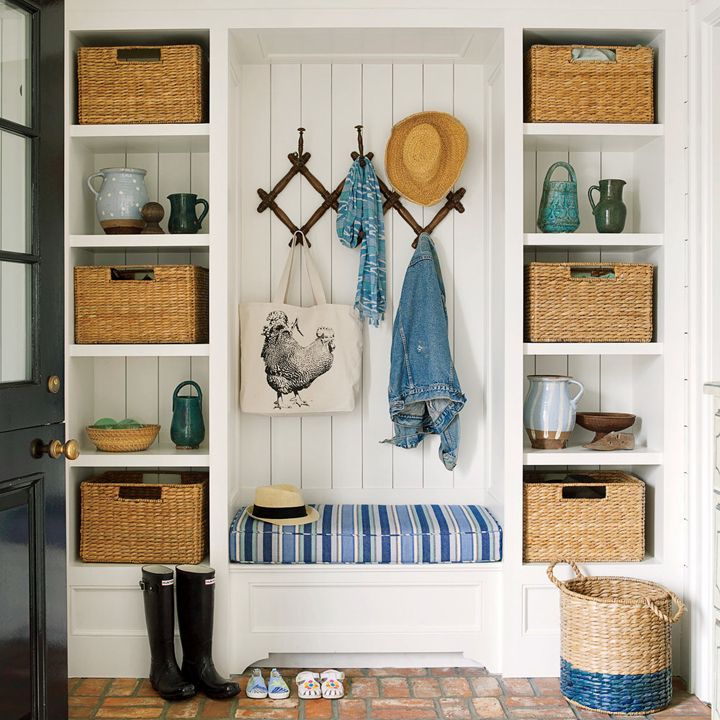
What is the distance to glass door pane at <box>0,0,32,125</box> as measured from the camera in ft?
6.59

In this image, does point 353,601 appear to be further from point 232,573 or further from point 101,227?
point 101,227

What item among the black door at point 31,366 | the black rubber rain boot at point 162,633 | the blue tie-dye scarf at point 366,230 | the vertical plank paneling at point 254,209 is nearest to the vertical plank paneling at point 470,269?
the blue tie-dye scarf at point 366,230

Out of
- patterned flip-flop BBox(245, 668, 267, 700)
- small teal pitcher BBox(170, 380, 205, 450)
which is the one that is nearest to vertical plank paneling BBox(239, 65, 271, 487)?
small teal pitcher BBox(170, 380, 205, 450)

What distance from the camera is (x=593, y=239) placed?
3045 millimetres

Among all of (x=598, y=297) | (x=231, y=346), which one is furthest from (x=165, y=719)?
(x=598, y=297)

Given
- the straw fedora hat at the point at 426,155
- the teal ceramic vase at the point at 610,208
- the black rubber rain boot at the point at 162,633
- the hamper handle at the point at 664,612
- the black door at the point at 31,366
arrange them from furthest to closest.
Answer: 1. the straw fedora hat at the point at 426,155
2. the teal ceramic vase at the point at 610,208
3. the black rubber rain boot at the point at 162,633
4. the hamper handle at the point at 664,612
5. the black door at the point at 31,366

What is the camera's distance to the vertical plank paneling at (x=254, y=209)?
11.1ft

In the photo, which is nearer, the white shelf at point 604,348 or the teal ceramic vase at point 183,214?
the white shelf at point 604,348

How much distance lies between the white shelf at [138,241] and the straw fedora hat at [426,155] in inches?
31.3

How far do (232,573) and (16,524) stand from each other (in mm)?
1161

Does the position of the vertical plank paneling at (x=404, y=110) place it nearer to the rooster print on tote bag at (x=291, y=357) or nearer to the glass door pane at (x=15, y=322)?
the rooster print on tote bag at (x=291, y=357)

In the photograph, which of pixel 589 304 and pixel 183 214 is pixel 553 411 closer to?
pixel 589 304

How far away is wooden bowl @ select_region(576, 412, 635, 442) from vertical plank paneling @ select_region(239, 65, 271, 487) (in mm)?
1235

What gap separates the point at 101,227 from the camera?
3256 millimetres
